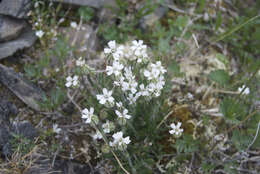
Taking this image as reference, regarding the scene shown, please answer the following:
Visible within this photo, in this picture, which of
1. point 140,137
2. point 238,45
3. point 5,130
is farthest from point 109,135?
point 238,45

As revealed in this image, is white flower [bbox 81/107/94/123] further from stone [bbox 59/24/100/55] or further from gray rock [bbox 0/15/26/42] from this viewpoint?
gray rock [bbox 0/15/26/42]

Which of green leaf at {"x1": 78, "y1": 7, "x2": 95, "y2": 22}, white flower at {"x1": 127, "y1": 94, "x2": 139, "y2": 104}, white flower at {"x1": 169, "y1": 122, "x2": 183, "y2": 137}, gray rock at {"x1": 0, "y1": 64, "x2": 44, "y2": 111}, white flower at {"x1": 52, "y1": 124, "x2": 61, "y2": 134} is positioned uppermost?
green leaf at {"x1": 78, "y1": 7, "x2": 95, "y2": 22}

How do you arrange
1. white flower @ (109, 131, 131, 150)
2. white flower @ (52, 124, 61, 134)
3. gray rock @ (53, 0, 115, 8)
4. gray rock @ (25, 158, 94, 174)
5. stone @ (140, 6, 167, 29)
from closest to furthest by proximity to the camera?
white flower @ (109, 131, 131, 150)
gray rock @ (25, 158, 94, 174)
white flower @ (52, 124, 61, 134)
gray rock @ (53, 0, 115, 8)
stone @ (140, 6, 167, 29)

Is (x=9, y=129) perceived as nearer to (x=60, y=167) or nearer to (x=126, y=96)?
(x=60, y=167)

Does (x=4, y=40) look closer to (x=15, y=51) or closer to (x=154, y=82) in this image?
(x=15, y=51)

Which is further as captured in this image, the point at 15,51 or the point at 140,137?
the point at 15,51

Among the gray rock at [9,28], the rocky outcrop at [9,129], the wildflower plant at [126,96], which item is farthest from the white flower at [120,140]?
the gray rock at [9,28]

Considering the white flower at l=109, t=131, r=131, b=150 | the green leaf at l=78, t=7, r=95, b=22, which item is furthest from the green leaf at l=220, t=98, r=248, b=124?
the green leaf at l=78, t=7, r=95, b=22
